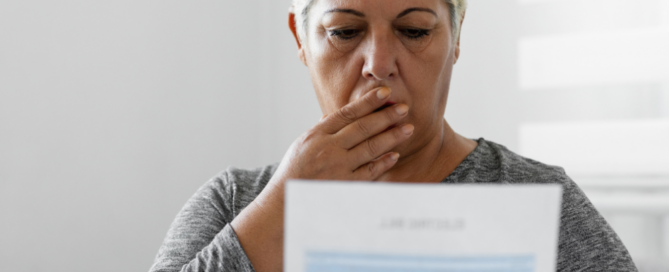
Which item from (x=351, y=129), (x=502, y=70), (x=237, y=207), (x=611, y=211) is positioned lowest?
(x=611, y=211)

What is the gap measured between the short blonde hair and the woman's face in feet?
0.05

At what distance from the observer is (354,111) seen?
31.2 inches

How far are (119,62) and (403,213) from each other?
1576 millimetres

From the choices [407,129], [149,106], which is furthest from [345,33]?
[149,106]

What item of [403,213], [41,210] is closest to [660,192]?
[403,213]

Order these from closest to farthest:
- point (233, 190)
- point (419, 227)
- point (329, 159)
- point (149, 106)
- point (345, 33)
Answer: point (419, 227) → point (329, 159) → point (345, 33) → point (233, 190) → point (149, 106)

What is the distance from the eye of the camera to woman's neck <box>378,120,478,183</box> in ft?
3.09

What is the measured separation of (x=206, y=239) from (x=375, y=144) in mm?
356

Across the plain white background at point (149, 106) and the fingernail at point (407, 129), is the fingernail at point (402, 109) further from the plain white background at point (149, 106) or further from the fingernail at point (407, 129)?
the plain white background at point (149, 106)

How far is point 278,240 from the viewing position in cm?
70

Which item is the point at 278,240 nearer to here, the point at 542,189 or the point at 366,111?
the point at 366,111

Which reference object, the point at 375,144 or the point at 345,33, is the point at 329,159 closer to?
the point at 375,144

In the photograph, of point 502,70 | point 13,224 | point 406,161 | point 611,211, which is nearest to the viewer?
point 406,161

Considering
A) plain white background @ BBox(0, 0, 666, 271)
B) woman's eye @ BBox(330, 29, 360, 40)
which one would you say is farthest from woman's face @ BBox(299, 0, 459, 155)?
plain white background @ BBox(0, 0, 666, 271)
